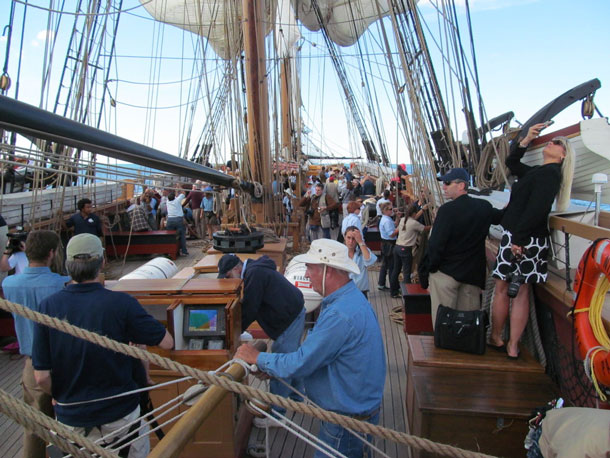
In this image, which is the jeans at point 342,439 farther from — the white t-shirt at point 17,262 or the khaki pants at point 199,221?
the khaki pants at point 199,221

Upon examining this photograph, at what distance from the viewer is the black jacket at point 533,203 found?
8.47ft

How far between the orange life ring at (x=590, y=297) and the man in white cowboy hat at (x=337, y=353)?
33.8 inches

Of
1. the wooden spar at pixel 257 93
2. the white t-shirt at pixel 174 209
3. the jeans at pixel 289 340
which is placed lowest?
the jeans at pixel 289 340

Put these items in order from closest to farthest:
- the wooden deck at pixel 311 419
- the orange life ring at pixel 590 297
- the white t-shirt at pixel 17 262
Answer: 1. the orange life ring at pixel 590 297
2. the wooden deck at pixel 311 419
3. the white t-shirt at pixel 17 262

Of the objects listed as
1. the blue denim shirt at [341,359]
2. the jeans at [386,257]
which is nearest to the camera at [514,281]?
the blue denim shirt at [341,359]

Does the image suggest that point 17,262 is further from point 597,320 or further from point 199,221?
point 199,221

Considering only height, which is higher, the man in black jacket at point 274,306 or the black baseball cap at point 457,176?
the black baseball cap at point 457,176

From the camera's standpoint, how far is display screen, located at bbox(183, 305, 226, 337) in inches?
111

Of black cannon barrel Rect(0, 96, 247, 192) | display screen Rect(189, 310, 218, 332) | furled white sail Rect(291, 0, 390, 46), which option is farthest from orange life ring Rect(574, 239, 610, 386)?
furled white sail Rect(291, 0, 390, 46)

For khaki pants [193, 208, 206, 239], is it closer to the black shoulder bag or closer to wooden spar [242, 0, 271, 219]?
wooden spar [242, 0, 271, 219]

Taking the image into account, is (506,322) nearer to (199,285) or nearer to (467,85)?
(199,285)

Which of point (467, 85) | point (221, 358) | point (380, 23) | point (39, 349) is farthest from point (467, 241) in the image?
point (467, 85)

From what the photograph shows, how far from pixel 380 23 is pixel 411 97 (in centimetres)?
89

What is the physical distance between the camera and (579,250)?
295cm
